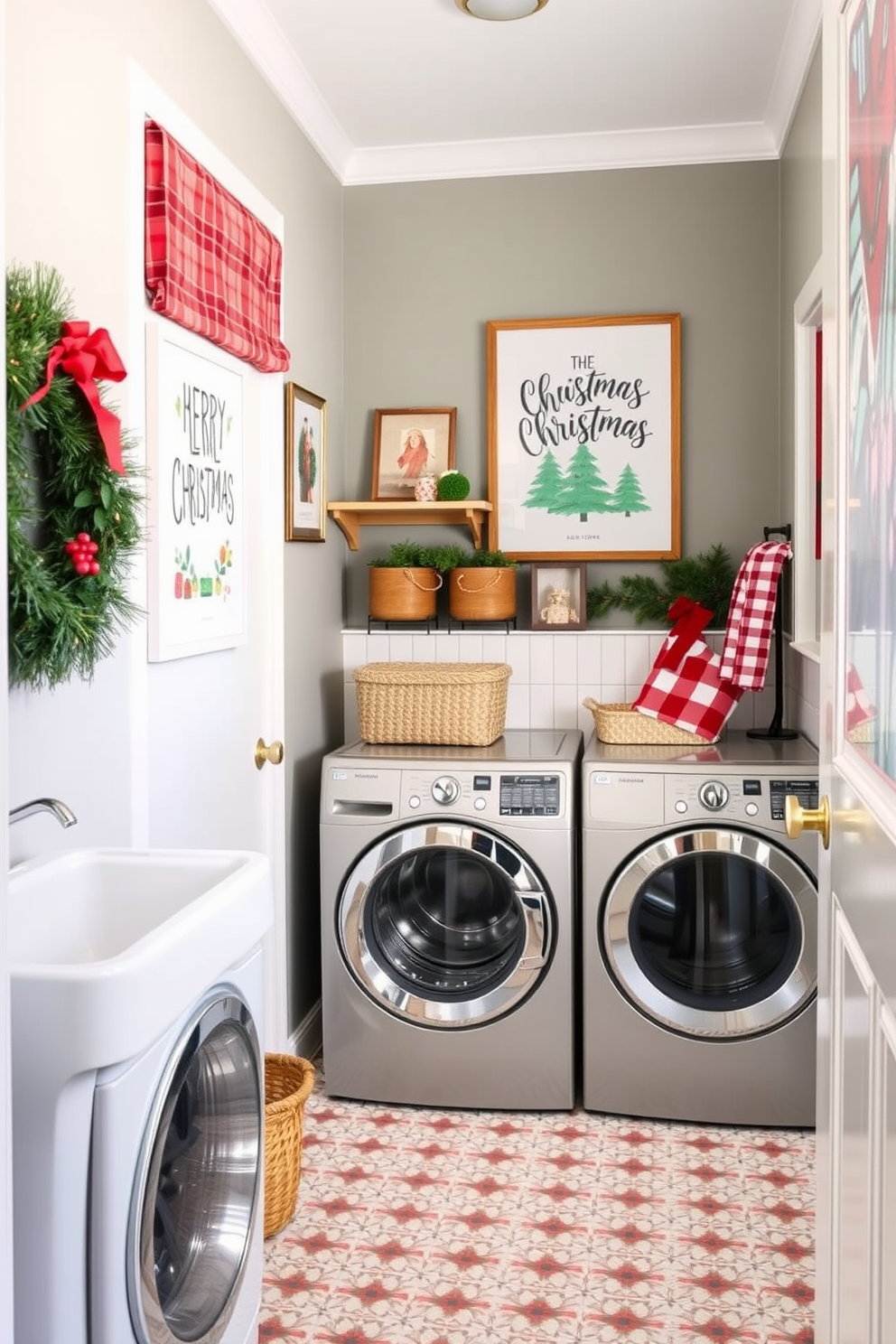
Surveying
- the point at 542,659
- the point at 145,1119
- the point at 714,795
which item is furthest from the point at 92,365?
the point at 542,659

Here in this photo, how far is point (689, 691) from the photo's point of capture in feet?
10.8

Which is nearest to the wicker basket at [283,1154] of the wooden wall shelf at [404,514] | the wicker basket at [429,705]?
the wicker basket at [429,705]

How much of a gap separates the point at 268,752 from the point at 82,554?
1358mm

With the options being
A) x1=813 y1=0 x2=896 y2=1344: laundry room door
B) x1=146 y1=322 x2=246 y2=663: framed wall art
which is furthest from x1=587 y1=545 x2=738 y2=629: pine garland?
x1=813 y1=0 x2=896 y2=1344: laundry room door

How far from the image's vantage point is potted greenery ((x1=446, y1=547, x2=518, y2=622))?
11.6 feet

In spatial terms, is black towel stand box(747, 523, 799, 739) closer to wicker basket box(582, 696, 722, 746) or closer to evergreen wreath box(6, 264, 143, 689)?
wicker basket box(582, 696, 722, 746)

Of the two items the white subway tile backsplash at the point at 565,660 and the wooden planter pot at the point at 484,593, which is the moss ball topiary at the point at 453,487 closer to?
the wooden planter pot at the point at 484,593

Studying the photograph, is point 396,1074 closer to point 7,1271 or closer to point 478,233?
point 7,1271

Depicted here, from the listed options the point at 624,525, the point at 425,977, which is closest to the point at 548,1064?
the point at 425,977

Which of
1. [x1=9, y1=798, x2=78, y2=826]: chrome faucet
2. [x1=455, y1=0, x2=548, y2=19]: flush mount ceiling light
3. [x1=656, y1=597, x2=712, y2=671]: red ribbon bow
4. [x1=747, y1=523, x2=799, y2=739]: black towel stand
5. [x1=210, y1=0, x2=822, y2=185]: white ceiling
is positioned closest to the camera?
[x1=9, y1=798, x2=78, y2=826]: chrome faucet

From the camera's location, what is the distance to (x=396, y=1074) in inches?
122

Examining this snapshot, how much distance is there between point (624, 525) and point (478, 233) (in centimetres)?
101

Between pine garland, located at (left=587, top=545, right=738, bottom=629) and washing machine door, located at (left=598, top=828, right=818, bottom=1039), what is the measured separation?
886 mm

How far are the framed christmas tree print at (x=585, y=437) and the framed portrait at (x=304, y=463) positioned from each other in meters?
0.57
